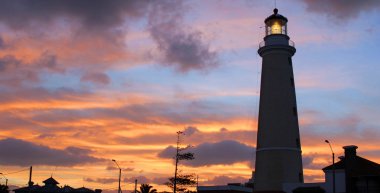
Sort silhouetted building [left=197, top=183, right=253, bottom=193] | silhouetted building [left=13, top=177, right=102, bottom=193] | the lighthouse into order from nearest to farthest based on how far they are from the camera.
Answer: the lighthouse, silhouetted building [left=197, top=183, right=253, bottom=193], silhouetted building [left=13, top=177, right=102, bottom=193]

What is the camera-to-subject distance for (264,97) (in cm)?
5709

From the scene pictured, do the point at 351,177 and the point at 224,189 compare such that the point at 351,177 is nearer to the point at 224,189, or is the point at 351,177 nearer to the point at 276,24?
the point at 224,189

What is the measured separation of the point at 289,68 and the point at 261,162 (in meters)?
11.0

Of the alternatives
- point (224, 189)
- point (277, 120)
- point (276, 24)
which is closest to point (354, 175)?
point (277, 120)

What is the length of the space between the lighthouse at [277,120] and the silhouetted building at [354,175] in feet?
14.7

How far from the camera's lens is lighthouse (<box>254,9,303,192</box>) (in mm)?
54219

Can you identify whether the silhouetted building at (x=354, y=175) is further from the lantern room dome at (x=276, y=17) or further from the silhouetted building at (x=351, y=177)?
the lantern room dome at (x=276, y=17)

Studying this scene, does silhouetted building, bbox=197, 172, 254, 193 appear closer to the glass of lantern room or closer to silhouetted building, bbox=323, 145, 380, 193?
silhouetted building, bbox=323, 145, 380, 193

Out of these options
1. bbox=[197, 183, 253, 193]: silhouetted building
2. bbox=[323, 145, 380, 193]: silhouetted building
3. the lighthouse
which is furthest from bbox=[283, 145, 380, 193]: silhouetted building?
bbox=[197, 183, 253, 193]: silhouetted building

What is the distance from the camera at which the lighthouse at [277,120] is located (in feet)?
178

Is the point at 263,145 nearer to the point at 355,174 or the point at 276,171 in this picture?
the point at 276,171

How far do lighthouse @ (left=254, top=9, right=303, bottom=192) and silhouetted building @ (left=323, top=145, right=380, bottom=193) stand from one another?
14.7ft

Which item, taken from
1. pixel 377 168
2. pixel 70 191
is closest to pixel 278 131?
pixel 377 168

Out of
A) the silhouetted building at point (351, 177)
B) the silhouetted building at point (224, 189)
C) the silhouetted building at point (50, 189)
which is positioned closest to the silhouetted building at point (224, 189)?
the silhouetted building at point (224, 189)
